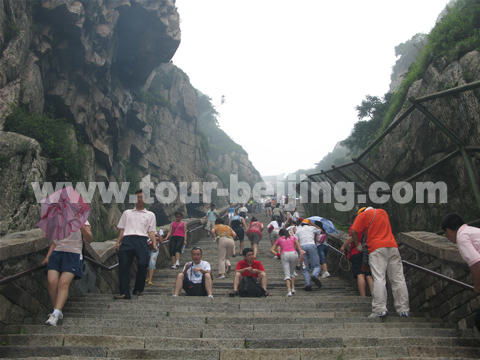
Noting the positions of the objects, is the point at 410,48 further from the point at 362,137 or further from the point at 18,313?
the point at 18,313

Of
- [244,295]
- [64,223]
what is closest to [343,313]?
[244,295]

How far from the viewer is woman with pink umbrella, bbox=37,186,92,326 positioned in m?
4.20

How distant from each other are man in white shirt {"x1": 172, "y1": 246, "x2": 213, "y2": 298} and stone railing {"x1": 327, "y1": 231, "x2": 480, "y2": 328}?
126 inches

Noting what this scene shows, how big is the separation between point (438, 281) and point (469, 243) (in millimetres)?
1703

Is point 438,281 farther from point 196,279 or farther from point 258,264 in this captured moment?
point 196,279

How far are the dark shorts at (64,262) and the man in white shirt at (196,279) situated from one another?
2204mm

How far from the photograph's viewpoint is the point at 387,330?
3.95 metres

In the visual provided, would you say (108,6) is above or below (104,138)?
above

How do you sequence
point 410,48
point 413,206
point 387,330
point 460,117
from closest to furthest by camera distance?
point 387,330, point 460,117, point 413,206, point 410,48

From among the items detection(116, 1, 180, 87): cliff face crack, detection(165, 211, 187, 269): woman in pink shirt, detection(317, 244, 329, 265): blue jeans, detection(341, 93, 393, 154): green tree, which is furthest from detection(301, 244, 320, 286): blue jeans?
detection(116, 1, 180, 87): cliff face crack

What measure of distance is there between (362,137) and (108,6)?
57.8 feet

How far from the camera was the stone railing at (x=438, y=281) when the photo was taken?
4.15m

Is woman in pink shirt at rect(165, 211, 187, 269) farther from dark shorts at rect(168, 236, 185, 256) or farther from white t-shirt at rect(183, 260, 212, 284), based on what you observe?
white t-shirt at rect(183, 260, 212, 284)

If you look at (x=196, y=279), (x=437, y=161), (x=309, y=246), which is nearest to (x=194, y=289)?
(x=196, y=279)
